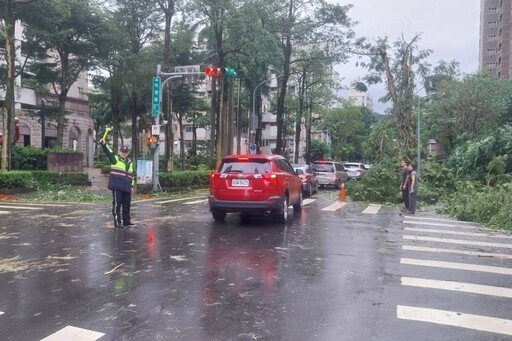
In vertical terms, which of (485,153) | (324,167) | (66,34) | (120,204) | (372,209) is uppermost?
(66,34)

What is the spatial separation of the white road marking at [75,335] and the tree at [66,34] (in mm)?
22612

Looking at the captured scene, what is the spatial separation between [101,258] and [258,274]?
271 cm

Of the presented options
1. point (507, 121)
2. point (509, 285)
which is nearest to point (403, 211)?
point (509, 285)

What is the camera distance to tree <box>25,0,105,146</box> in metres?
25.3

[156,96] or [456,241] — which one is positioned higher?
[156,96]

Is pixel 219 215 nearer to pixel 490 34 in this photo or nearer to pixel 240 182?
pixel 240 182

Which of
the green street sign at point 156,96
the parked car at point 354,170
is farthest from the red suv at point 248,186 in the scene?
the parked car at point 354,170

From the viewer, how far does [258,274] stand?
22.4 ft

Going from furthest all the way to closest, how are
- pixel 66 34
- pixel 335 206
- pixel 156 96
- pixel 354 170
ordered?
pixel 354 170, pixel 66 34, pixel 156 96, pixel 335 206

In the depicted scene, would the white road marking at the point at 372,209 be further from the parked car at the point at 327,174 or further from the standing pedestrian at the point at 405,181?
the parked car at the point at 327,174

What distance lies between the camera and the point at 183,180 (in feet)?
79.5

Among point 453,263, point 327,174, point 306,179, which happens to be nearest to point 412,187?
point 306,179

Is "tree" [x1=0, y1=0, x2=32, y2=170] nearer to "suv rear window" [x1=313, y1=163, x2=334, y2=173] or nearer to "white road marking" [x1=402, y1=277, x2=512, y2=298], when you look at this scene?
"suv rear window" [x1=313, y1=163, x2=334, y2=173]

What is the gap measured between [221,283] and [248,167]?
5.46 metres
